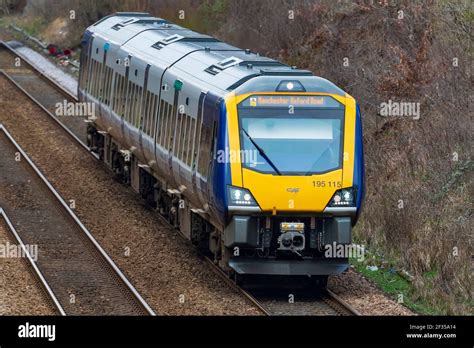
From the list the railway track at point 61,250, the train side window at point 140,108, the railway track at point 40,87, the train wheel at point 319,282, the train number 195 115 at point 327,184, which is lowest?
the railway track at point 40,87

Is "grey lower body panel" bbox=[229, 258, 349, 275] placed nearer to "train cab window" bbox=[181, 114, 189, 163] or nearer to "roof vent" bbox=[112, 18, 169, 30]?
"train cab window" bbox=[181, 114, 189, 163]

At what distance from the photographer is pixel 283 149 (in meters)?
16.4

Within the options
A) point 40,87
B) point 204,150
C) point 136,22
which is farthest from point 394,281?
point 40,87

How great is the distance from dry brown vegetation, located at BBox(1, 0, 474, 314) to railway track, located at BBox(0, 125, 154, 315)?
13.1 ft

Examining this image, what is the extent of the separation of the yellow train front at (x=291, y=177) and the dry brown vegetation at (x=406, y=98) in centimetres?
166

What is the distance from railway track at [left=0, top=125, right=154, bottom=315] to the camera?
16.6 meters

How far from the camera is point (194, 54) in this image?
20.2 meters

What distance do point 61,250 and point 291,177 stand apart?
496cm

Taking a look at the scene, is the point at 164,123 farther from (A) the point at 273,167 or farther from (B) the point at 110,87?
(B) the point at 110,87

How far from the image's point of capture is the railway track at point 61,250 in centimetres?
1664

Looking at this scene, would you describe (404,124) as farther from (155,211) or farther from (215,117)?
(215,117)

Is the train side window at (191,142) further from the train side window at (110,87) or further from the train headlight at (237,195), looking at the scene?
the train side window at (110,87)

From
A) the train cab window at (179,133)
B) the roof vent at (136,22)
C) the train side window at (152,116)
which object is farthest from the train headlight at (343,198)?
the roof vent at (136,22)
